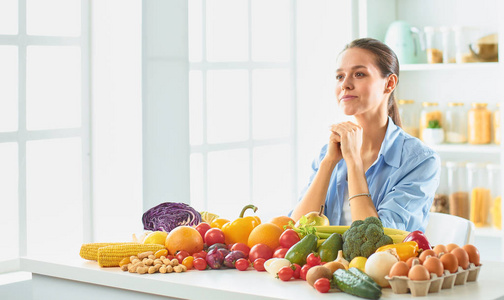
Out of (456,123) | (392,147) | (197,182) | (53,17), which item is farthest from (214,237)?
(456,123)

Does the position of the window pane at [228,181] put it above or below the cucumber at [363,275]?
above

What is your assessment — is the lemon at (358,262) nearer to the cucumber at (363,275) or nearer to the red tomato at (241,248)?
the cucumber at (363,275)

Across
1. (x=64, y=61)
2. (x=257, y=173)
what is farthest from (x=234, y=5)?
(x=64, y=61)

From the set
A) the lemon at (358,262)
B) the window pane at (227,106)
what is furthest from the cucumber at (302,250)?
the window pane at (227,106)

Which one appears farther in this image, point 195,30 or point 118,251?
point 195,30

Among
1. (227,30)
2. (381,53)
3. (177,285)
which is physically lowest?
Answer: (177,285)

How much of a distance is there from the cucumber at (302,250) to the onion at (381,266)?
0.62ft

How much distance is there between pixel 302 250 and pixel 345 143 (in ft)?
3.22

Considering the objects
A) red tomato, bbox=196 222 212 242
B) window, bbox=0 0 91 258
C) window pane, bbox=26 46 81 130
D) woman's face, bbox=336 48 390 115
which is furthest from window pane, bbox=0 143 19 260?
woman's face, bbox=336 48 390 115

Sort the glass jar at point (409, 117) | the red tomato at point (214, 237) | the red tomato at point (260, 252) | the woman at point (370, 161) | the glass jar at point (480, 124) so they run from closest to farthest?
1. the red tomato at point (260, 252)
2. the red tomato at point (214, 237)
3. the woman at point (370, 161)
4. the glass jar at point (480, 124)
5. the glass jar at point (409, 117)

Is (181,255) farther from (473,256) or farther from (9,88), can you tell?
(9,88)

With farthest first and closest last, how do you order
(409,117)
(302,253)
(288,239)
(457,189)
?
(409,117)
(457,189)
(288,239)
(302,253)

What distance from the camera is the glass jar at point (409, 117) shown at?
14.5 ft

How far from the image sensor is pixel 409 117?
4469 millimetres
